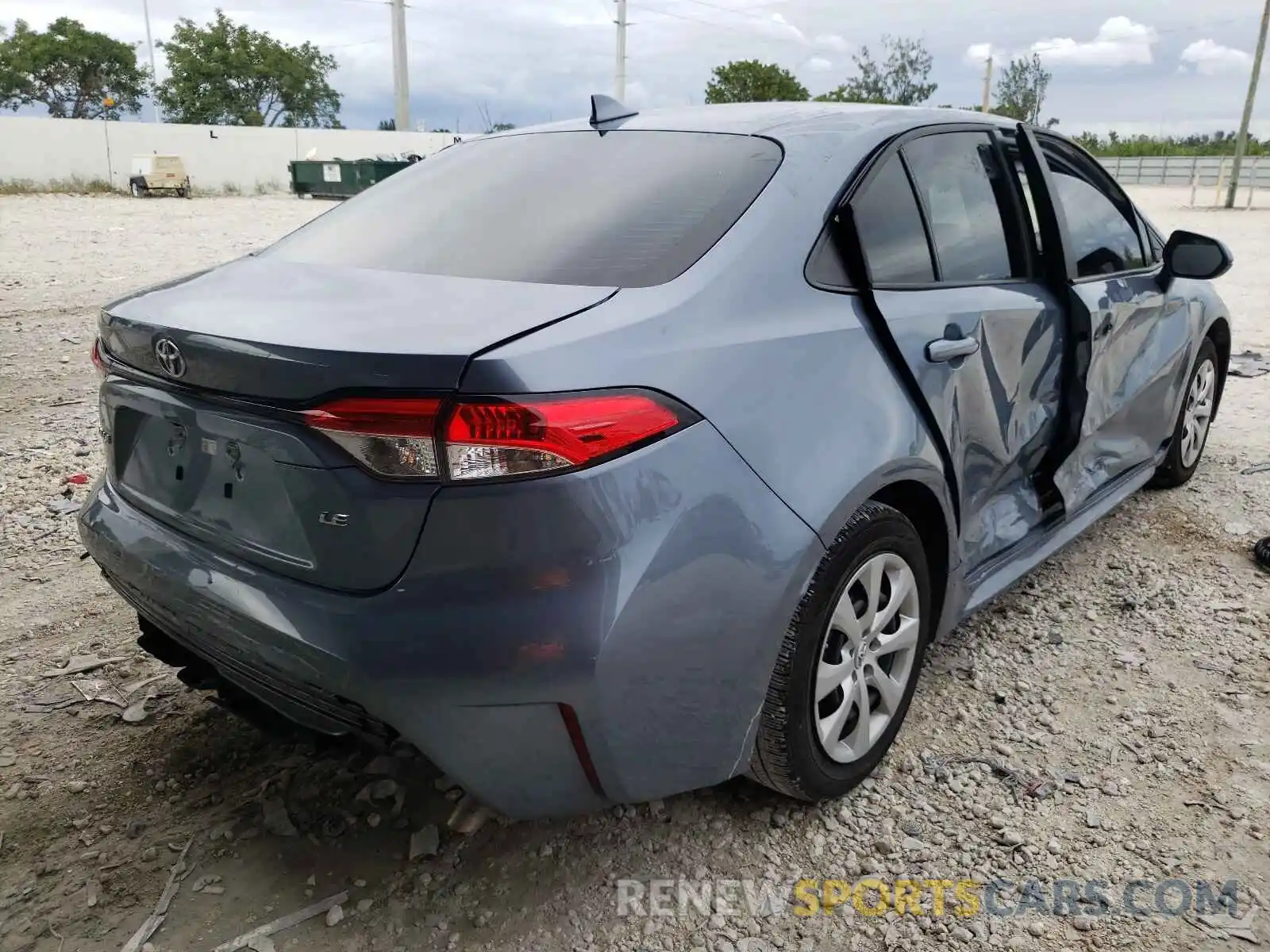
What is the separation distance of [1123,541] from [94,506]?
3633 mm

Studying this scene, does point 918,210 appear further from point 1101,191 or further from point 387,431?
point 387,431

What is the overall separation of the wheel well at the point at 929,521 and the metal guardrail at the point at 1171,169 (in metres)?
47.3

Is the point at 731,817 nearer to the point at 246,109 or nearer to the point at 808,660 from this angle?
the point at 808,660

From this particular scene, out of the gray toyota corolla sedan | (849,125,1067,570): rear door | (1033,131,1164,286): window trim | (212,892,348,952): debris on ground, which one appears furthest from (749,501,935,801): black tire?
(1033,131,1164,286): window trim

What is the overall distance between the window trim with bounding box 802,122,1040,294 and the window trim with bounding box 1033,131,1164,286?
0.60ft

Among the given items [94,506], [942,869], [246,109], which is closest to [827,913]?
[942,869]

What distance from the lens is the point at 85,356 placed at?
6859 mm

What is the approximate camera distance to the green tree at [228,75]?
54.7m

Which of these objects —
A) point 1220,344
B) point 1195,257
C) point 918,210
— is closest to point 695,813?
point 918,210

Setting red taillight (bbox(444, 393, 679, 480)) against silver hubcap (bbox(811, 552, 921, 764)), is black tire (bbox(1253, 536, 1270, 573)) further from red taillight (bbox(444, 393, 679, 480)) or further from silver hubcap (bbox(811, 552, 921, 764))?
red taillight (bbox(444, 393, 679, 480))

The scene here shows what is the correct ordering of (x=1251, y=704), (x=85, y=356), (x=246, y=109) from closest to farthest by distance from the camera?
1. (x=1251, y=704)
2. (x=85, y=356)
3. (x=246, y=109)

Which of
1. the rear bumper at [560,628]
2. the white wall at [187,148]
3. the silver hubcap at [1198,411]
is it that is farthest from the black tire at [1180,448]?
the white wall at [187,148]

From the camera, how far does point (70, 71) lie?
55219 millimetres

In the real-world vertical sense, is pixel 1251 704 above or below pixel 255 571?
below
